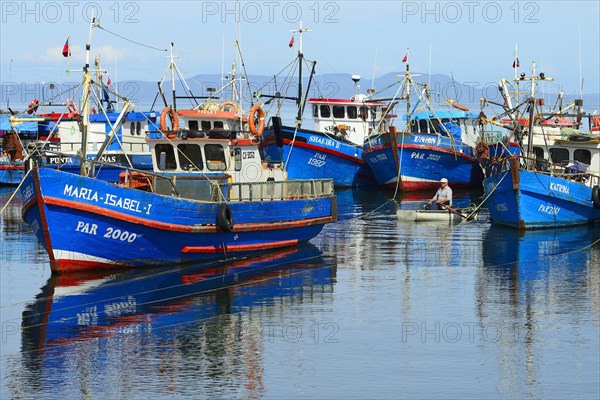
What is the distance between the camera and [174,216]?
23.1 meters

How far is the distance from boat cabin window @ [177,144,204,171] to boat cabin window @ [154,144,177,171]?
0.84ft

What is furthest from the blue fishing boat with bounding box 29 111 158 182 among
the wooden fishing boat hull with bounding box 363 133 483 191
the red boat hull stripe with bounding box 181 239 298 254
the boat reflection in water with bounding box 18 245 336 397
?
the boat reflection in water with bounding box 18 245 336 397

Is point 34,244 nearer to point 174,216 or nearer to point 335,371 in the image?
point 174,216

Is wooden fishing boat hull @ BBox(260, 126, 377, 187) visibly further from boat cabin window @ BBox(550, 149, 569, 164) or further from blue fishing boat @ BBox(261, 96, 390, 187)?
boat cabin window @ BBox(550, 149, 569, 164)

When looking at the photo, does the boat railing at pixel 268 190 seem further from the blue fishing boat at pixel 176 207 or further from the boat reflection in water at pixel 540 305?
the boat reflection in water at pixel 540 305

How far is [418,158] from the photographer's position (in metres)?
44.5

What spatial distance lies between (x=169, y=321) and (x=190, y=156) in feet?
25.2

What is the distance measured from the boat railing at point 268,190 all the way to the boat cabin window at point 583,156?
9.61 m

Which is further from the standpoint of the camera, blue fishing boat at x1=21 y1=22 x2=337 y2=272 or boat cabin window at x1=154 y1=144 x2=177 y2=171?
boat cabin window at x1=154 y1=144 x2=177 y2=171

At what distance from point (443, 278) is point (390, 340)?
5706 mm

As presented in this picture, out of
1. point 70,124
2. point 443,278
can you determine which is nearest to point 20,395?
point 443,278

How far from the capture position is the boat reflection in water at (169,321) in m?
15.4

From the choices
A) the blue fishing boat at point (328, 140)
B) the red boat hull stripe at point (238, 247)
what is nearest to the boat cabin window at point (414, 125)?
the blue fishing boat at point (328, 140)

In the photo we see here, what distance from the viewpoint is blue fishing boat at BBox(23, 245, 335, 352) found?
59.6 feet
